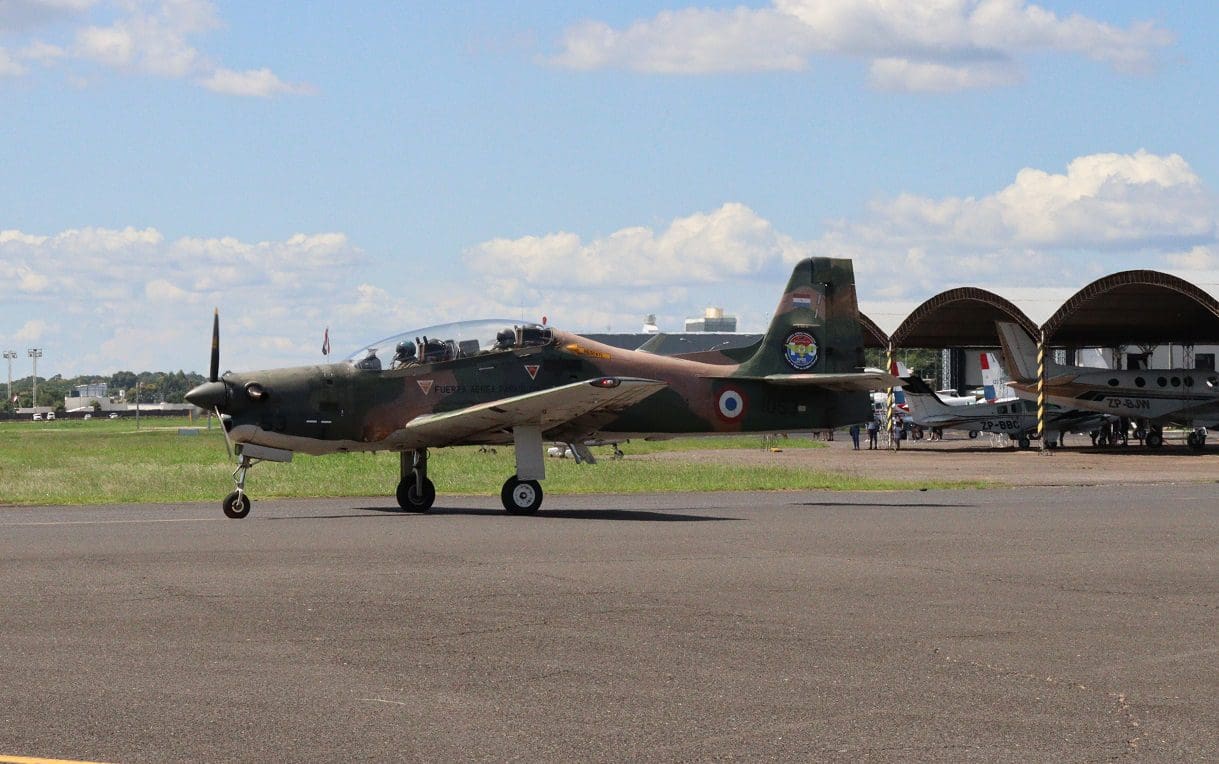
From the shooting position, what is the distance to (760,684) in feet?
25.0

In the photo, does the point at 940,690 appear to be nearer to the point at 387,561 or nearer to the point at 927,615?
the point at 927,615

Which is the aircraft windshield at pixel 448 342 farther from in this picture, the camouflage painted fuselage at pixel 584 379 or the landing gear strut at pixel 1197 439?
the landing gear strut at pixel 1197 439

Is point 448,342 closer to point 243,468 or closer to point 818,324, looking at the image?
point 243,468

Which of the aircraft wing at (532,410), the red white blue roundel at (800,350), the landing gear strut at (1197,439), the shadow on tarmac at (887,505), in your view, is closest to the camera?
the aircraft wing at (532,410)

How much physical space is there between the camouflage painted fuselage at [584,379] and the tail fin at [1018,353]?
2775cm

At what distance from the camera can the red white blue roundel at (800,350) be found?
23.0m

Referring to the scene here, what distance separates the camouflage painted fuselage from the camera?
1956 centimetres

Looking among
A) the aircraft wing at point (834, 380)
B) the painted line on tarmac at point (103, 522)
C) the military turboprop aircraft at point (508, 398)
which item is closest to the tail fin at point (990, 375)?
the aircraft wing at point (834, 380)

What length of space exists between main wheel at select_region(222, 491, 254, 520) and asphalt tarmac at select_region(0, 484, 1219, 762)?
94.4 inches

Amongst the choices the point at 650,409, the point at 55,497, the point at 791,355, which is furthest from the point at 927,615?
the point at 55,497

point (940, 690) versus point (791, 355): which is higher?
point (791, 355)

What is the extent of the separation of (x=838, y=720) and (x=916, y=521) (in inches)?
468

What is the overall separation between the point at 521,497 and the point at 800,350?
5.78m

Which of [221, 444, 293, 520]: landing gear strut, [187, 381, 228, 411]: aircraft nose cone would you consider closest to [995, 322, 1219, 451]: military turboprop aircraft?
[221, 444, 293, 520]: landing gear strut
